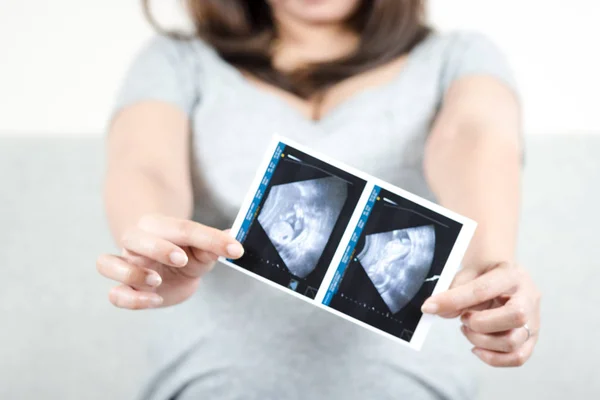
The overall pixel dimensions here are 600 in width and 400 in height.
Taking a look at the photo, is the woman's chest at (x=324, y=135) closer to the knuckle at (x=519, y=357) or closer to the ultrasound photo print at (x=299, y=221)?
the ultrasound photo print at (x=299, y=221)

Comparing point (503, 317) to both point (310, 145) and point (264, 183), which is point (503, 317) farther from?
point (310, 145)

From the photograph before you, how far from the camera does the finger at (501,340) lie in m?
0.73

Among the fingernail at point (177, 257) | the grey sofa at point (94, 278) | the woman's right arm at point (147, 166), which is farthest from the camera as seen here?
the grey sofa at point (94, 278)

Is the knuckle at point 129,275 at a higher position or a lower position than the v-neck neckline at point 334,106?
lower

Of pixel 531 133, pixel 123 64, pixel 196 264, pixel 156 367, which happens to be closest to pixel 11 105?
pixel 123 64

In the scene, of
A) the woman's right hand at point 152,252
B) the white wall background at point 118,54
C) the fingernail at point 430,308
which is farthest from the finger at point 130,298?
the white wall background at point 118,54

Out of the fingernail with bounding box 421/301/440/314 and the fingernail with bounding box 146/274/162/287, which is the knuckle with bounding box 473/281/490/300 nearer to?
the fingernail with bounding box 421/301/440/314

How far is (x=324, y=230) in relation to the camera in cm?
77

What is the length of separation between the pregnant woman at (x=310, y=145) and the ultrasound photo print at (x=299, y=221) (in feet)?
0.55

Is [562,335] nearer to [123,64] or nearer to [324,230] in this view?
[324,230]

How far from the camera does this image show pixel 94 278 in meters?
1.30

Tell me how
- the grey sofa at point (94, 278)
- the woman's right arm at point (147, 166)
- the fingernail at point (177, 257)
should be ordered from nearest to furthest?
the fingernail at point (177, 257), the woman's right arm at point (147, 166), the grey sofa at point (94, 278)

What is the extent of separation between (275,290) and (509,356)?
1.36 feet

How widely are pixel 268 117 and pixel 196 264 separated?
37 centimetres
